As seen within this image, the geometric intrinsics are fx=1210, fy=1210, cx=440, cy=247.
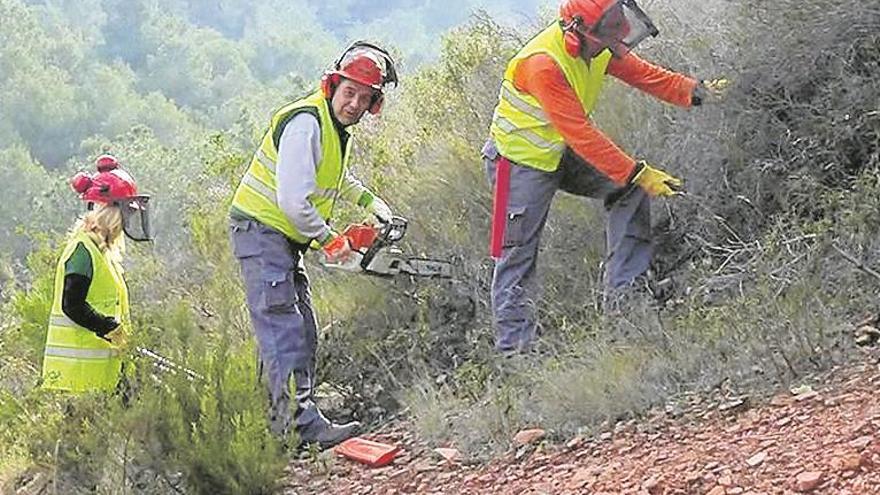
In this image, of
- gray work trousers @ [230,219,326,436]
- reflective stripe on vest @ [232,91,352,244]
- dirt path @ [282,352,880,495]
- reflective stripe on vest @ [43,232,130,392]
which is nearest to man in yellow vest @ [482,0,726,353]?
reflective stripe on vest @ [232,91,352,244]

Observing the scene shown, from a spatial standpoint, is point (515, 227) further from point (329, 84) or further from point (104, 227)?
point (104, 227)

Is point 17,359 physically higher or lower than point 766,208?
lower

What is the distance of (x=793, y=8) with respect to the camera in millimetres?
5758

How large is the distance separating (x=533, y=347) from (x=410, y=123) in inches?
149

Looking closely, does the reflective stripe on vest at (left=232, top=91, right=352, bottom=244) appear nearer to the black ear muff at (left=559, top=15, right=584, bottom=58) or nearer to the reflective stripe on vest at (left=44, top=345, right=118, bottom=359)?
the reflective stripe on vest at (left=44, top=345, right=118, bottom=359)

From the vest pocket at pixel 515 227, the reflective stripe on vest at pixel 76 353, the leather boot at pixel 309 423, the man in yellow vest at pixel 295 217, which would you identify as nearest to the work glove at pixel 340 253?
the man in yellow vest at pixel 295 217

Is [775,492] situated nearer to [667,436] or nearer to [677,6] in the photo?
[667,436]

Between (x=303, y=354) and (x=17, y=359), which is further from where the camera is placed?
(x=17, y=359)

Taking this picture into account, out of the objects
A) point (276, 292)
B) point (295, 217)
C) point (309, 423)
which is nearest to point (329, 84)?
point (295, 217)

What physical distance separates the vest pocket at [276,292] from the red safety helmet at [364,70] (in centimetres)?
82

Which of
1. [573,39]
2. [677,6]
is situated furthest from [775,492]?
[677,6]

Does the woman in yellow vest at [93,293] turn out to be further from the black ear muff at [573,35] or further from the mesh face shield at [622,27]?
the mesh face shield at [622,27]

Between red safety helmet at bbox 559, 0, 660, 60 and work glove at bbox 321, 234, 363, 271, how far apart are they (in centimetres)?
133

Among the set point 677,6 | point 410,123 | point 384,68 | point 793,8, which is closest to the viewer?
point 384,68
